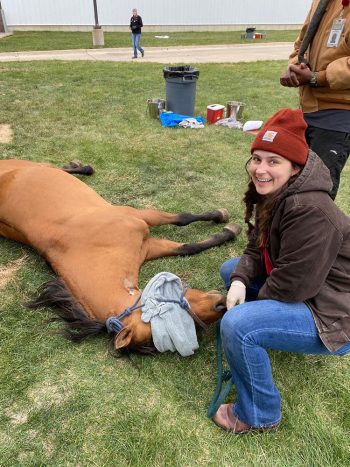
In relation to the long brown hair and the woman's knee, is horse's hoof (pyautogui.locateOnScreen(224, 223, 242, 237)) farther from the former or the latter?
the woman's knee

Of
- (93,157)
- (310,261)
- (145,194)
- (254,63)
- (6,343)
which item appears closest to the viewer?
(310,261)

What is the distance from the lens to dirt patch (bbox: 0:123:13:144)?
16.8 ft

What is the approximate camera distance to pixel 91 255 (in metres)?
2.52

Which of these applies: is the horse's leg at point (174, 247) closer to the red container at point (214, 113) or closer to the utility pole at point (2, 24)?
the red container at point (214, 113)

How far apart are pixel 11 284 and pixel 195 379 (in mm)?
1546

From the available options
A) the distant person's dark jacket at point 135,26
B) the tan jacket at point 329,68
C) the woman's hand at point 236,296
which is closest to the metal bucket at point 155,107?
the tan jacket at point 329,68

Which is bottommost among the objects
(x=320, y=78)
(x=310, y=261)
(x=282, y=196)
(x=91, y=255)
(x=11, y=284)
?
(x=11, y=284)

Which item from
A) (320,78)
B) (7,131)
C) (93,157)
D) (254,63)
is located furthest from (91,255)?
(254,63)

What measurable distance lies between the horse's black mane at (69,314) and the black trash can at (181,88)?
4341 millimetres

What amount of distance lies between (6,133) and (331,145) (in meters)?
4.44

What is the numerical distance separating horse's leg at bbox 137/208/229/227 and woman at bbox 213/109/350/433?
145cm

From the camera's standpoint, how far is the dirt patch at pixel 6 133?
16.8ft

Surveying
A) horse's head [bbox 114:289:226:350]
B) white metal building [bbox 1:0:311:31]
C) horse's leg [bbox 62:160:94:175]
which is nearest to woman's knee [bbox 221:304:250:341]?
horse's head [bbox 114:289:226:350]

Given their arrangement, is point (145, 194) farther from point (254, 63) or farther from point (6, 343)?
point (254, 63)
